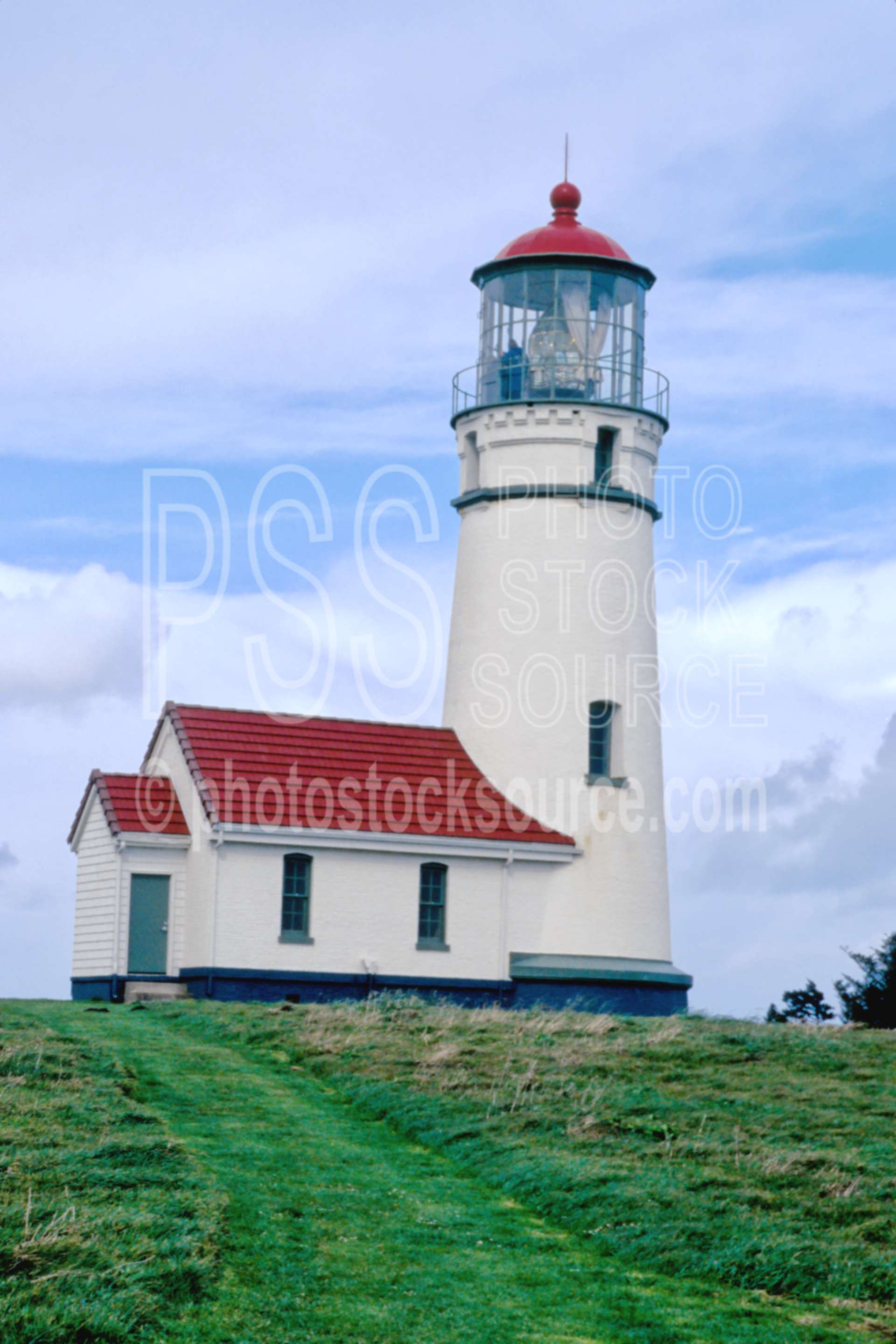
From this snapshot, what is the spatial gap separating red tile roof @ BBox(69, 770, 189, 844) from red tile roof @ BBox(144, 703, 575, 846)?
93 cm

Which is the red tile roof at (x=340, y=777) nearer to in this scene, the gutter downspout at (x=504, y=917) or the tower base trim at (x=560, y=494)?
the gutter downspout at (x=504, y=917)

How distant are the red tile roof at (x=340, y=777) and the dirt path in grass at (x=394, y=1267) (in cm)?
1274

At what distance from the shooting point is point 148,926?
90.2 feet

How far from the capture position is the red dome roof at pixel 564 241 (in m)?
29.8

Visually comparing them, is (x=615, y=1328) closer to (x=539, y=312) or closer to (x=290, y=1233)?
(x=290, y=1233)

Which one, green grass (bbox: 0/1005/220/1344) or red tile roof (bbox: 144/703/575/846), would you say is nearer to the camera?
green grass (bbox: 0/1005/220/1344)

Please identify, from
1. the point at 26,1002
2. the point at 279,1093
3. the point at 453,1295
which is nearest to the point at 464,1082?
the point at 279,1093

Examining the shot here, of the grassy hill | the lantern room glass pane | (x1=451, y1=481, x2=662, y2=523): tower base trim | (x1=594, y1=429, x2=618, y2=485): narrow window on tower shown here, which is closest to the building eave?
(x1=451, y1=481, x2=662, y2=523): tower base trim

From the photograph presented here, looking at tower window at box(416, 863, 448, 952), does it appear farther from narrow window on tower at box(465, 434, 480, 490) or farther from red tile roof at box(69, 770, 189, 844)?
narrow window on tower at box(465, 434, 480, 490)

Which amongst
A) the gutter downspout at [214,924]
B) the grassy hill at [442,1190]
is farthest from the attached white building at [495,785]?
the grassy hill at [442,1190]

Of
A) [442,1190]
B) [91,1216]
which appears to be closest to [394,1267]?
[91,1216]

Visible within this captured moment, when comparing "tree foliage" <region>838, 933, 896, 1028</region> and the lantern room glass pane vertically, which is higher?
the lantern room glass pane

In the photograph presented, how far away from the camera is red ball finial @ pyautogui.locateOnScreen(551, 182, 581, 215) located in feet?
102

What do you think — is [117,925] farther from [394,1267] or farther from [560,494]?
[394,1267]
